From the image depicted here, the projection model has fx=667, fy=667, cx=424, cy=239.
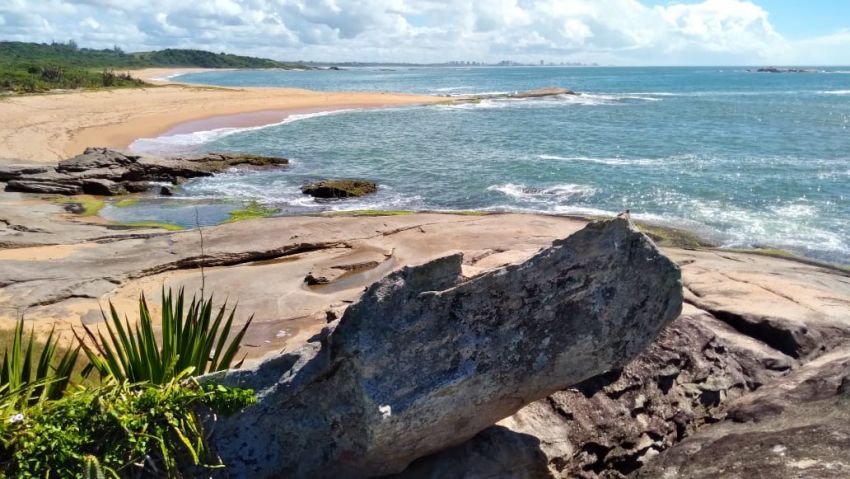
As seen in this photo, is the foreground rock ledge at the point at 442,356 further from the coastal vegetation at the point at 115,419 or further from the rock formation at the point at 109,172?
the rock formation at the point at 109,172

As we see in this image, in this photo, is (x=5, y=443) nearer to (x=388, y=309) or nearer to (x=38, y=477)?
(x=38, y=477)

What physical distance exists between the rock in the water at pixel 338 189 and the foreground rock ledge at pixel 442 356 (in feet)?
59.2

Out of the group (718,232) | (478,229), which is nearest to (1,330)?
(478,229)

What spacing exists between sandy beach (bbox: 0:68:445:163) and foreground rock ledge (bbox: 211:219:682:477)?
2561 centimetres

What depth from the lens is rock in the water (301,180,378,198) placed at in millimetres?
22984

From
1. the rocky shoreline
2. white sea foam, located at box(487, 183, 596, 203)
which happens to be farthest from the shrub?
white sea foam, located at box(487, 183, 596, 203)

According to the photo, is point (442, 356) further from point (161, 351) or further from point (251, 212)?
point (251, 212)

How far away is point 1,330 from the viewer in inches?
373

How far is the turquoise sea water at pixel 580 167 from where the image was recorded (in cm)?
2041

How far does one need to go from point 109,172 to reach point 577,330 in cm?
2278

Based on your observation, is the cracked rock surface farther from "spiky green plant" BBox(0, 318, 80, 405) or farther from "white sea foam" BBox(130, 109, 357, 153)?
"white sea foam" BBox(130, 109, 357, 153)

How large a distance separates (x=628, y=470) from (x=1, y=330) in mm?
8645

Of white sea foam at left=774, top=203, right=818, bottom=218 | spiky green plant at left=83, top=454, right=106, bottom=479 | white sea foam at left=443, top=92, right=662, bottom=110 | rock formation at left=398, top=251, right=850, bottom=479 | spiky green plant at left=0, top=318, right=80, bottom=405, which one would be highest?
white sea foam at left=443, top=92, right=662, bottom=110

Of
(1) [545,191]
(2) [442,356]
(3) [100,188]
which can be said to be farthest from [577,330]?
(3) [100,188]
